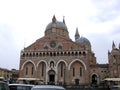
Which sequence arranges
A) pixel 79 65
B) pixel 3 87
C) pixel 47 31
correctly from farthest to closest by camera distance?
pixel 47 31
pixel 79 65
pixel 3 87

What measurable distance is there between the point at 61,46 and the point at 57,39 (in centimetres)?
204

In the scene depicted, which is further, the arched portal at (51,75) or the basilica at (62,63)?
the arched portal at (51,75)

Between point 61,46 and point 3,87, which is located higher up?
point 61,46

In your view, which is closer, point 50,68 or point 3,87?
point 3,87

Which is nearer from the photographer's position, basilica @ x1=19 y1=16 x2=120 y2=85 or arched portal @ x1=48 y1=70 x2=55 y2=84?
basilica @ x1=19 y1=16 x2=120 y2=85

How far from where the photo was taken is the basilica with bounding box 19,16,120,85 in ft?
166

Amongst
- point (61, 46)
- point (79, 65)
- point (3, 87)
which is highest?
point (61, 46)

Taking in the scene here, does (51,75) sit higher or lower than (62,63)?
lower

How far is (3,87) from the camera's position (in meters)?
11.8

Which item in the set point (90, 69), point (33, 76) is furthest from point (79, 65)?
point (33, 76)

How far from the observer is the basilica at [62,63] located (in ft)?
166

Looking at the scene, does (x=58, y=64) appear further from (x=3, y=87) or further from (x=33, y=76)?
(x=3, y=87)

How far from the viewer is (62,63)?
5184 cm

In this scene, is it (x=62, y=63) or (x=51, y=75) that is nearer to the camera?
(x=62, y=63)
